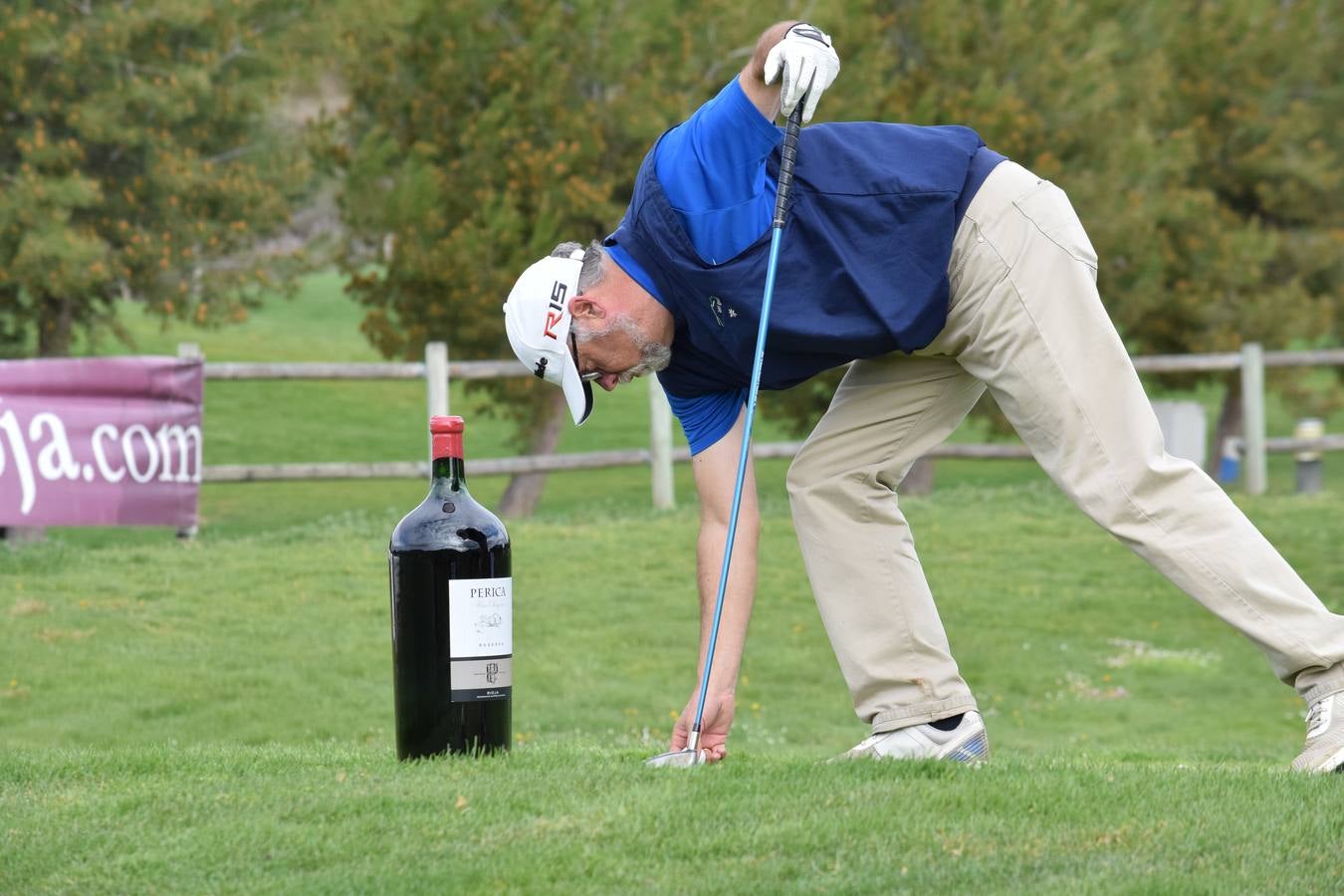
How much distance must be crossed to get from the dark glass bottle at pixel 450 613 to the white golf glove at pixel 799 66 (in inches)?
43.1

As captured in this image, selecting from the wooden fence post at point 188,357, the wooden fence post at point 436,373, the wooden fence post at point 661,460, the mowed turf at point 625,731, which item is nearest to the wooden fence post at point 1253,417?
the mowed turf at point 625,731

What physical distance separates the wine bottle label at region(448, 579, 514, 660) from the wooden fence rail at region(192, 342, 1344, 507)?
8.92 meters

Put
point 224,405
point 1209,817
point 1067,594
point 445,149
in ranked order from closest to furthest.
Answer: point 1209,817 < point 1067,594 < point 445,149 < point 224,405

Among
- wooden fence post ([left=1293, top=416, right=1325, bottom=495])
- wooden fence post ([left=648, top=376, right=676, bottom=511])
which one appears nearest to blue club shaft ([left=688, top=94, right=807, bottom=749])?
wooden fence post ([left=648, top=376, right=676, bottom=511])

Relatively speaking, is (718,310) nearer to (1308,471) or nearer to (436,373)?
(436,373)

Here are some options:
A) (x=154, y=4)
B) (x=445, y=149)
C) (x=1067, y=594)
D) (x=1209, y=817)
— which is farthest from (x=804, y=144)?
(x=445, y=149)

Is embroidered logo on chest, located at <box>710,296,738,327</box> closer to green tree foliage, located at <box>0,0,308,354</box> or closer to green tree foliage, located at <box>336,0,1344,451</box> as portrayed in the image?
green tree foliage, located at <box>0,0,308,354</box>

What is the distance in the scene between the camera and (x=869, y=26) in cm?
1809

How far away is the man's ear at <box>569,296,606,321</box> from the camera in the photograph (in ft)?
A: 14.3

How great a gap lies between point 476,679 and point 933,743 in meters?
1.17

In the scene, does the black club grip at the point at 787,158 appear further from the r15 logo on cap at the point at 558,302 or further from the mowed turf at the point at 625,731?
the mowed turf at the point at 625,731

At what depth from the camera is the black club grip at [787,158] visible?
4121 mm

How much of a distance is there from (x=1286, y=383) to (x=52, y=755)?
19758mm

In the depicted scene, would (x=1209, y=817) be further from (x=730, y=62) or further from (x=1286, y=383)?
(x=1286, y=383)
